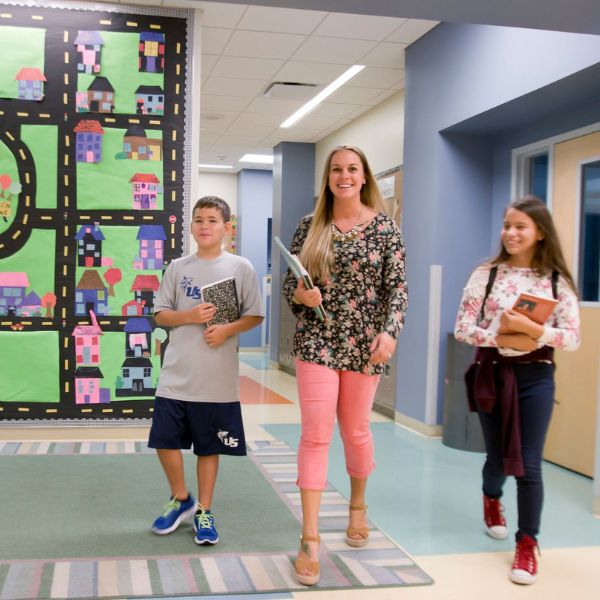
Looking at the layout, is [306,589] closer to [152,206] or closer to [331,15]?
[152,206]

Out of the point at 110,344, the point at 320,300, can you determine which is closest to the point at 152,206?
the point at 110,344

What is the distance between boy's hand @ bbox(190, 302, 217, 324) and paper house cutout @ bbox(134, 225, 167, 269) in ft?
7.03

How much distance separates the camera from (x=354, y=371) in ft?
8.51

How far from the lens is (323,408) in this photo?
2.53 metres

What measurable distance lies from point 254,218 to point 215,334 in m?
8.99

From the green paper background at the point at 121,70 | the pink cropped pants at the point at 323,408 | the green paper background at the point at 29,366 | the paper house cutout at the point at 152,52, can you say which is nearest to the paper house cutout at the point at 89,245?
Answer: the green paper background at the point at 29,366

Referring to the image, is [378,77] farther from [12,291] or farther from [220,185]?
[220,185]

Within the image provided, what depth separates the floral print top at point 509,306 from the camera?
2.60 m

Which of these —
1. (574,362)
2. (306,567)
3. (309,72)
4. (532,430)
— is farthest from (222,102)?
(306,567)

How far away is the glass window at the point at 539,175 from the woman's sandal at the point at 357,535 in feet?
8.88

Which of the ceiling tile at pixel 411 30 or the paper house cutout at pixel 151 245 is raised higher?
the ceiling tile at pixel 411 30

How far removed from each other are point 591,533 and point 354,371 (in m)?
1.37

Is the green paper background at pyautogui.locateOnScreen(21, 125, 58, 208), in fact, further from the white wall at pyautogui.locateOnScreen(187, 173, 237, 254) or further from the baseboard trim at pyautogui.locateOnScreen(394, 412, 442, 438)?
the white wall at pyautogui.locateOnScreen(187, 173, 237, 254)

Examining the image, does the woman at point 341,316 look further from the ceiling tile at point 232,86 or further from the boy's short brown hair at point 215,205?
the ceiling tile at point 232,86
